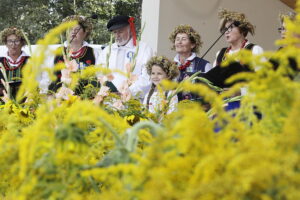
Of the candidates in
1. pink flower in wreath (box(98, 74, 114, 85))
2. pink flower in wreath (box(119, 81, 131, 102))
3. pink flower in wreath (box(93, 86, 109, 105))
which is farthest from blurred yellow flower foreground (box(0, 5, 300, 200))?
pink flower in wreath (box(119, 81, 131, 102))

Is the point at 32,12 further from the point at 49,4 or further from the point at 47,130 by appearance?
the point at 47,130

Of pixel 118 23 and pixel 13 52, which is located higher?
pixel 118 23

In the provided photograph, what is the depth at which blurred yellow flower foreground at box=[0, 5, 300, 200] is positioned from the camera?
59cm

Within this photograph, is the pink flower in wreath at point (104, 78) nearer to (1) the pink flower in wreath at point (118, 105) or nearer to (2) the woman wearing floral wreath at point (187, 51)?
(1) the pink flower in wreath at point (118, 105)

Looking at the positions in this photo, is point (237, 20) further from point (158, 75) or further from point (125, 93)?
point (125, 93)

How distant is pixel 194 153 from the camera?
2.18ft

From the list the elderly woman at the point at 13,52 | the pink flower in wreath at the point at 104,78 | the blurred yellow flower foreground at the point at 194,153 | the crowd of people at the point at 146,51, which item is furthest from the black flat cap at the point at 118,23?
the blurred yellow flower foreground at the point at 194,153

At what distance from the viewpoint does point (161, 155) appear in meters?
0.64

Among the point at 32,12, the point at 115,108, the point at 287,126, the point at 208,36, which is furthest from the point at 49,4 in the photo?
the point at 287,126

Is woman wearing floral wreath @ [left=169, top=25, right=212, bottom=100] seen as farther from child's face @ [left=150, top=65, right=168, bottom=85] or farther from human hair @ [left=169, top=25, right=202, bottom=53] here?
child's face @ [left=150, top=65, right=168, bottom=85]

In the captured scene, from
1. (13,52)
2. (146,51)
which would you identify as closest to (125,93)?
(146,51)

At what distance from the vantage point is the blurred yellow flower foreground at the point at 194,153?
1.93ft

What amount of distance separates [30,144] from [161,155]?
177 mm

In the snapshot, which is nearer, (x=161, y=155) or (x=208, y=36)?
(x=161, y=155)
